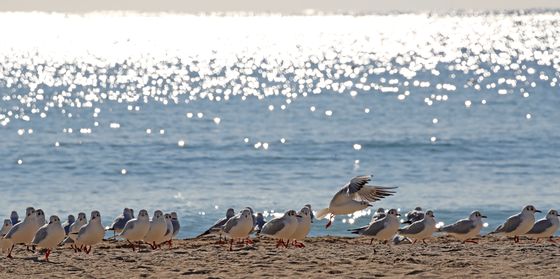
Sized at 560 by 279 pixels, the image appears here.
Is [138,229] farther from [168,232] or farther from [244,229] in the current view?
[244,229]

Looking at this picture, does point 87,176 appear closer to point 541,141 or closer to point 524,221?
point 541,141

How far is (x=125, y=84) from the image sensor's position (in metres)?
88.8

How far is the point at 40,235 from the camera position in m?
20.2

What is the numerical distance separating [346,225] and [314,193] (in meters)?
5.84

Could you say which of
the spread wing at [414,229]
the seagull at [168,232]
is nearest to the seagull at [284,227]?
the seagull at [168,232]

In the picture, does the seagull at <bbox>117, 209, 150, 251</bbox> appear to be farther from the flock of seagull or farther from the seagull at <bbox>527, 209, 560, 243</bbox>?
the seagull at <bbox>527, 209, 560, 243</bbox>


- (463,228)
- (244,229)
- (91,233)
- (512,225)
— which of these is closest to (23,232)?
(91,233)

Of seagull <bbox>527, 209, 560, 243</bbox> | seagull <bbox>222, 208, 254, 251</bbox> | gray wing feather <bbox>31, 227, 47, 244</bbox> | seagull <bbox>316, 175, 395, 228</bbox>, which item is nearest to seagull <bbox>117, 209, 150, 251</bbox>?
seagull <bbox>222, 208, 254, 251</bbox>

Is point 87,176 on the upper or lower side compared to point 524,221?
upper

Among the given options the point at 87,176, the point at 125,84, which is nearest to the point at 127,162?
the point at 87,176

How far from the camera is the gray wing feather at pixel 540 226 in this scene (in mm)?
21984

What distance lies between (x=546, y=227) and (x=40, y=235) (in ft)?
24.2

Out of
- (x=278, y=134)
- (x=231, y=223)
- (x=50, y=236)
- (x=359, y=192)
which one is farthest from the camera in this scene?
(x=278, y=134)

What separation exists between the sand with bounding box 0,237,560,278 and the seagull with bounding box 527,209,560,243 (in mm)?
1384
